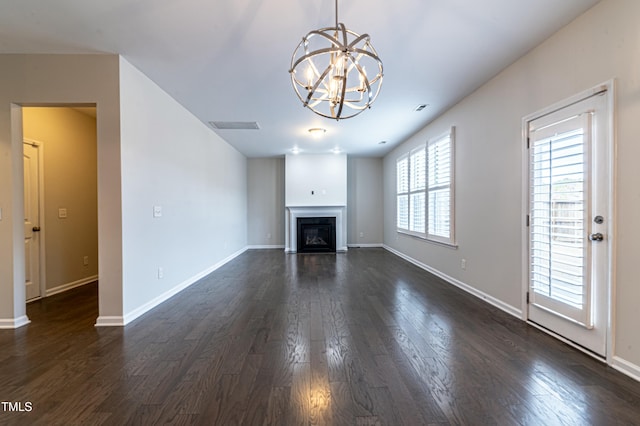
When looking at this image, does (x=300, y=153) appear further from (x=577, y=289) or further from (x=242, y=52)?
(x=577, y=289)

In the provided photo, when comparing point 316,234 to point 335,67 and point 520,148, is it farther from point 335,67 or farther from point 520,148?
point 335,67

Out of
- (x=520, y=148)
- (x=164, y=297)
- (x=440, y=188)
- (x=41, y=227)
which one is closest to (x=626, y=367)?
(x=520, y=148)

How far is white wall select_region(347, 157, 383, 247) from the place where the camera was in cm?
818

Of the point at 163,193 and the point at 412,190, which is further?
the point at 412,190

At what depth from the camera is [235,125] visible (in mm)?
4895

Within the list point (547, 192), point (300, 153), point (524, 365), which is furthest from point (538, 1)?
point (300, 153)

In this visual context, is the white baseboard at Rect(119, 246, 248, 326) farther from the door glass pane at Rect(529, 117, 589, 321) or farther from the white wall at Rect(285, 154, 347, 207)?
the door glass pane at Rect(529, 117, 589, 321)

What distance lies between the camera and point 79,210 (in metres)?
4.30

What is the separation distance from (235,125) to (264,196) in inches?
132

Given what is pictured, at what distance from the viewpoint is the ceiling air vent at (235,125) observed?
474 cm

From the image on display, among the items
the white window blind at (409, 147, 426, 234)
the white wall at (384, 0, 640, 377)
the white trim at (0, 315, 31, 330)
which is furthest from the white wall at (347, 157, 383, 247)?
the white trim at (0, 315, 31, 330)

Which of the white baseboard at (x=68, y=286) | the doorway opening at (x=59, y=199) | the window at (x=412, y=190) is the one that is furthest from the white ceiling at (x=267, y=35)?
the white baseboard at (x=68, y=286)

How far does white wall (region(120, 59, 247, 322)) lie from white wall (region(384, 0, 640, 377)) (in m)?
3.97

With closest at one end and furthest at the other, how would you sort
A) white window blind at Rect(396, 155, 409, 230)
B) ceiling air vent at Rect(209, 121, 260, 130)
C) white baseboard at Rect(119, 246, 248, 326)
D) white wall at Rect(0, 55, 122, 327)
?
white wall at Rect(0, 55, 122, 327), white baseboard at Rect(119, 246, 248, 326), ceiling air vent at Rect(209, 121, 260, 130), white window blind at Rect(396, 155, 409, 230)
